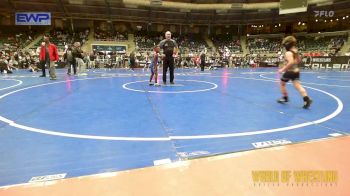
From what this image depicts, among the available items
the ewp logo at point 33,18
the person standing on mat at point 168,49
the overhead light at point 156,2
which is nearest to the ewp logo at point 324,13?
the overhead light at point 156,2

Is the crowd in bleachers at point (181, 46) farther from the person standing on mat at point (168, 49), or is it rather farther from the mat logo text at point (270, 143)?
the mat logo text at point (270, 143)

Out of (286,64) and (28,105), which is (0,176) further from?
(286,64)

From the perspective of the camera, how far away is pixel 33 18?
3125cm

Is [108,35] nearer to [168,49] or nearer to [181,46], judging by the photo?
[181,46]

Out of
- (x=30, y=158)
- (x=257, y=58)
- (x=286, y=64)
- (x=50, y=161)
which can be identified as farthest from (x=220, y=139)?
(x=257, y=58)

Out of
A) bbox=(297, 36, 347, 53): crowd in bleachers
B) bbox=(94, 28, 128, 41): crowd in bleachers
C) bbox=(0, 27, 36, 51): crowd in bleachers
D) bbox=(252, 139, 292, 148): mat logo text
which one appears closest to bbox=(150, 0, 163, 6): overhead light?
bbox=(94, 28, 128, 41): crowd in bleachers

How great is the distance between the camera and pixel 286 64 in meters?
6.16

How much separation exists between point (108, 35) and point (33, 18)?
906 centimetres

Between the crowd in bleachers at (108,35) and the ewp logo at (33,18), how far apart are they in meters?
6.02

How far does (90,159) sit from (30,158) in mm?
726

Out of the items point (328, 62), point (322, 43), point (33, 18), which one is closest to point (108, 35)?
point (33, 18)

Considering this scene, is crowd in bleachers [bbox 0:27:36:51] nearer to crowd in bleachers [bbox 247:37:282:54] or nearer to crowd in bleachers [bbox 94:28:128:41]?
crowd in bleachers [bbox 94:28:128:41]

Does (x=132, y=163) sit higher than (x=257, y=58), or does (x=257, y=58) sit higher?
(x=257, y=58)

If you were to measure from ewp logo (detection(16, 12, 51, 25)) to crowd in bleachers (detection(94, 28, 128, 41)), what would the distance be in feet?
19.8
